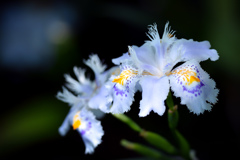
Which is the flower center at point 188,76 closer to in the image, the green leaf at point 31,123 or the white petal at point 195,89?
the white petal at point 195,89

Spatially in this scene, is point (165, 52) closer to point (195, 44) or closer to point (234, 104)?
point (195, 44)

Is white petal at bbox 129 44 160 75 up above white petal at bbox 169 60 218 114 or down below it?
above

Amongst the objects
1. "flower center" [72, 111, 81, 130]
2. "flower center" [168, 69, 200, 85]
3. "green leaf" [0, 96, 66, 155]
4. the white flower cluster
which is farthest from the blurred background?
"flower center" [168, 69, 200, 85]

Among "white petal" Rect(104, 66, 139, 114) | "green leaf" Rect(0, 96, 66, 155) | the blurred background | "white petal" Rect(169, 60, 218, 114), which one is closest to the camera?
"white petal" Rect(169, 60, 218, 114)

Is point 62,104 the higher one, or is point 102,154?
point 62,104

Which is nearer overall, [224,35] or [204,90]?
[204,90]

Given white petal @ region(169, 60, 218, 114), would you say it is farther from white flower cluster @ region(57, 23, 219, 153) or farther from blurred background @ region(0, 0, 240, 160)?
blurred background @ region(0, 0, 240, 160)

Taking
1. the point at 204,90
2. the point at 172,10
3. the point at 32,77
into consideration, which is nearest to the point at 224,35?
the point at 172,10

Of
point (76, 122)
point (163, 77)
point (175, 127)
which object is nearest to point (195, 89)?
point (163, 77)
